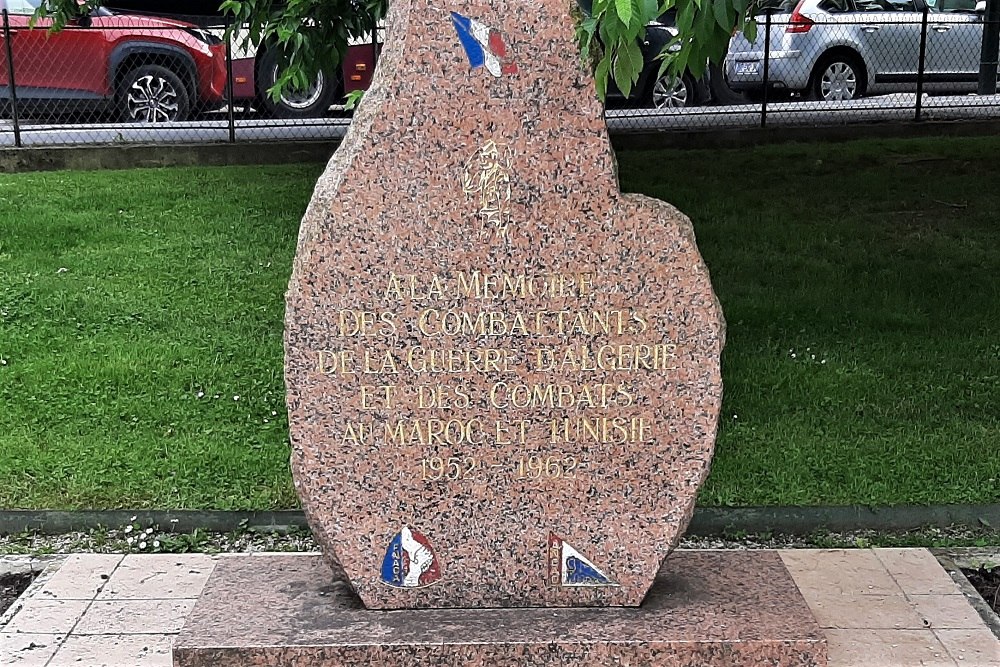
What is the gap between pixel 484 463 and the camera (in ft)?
12.1

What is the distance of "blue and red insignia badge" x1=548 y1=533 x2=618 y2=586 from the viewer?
375cm

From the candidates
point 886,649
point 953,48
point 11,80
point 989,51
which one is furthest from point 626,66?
point 953,48

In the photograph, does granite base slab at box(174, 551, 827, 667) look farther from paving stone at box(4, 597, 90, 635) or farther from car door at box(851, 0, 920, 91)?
car door at box(851, 0, 920, 91)

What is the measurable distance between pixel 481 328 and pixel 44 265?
16.8 ft

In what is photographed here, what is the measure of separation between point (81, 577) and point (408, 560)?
1.53 metres

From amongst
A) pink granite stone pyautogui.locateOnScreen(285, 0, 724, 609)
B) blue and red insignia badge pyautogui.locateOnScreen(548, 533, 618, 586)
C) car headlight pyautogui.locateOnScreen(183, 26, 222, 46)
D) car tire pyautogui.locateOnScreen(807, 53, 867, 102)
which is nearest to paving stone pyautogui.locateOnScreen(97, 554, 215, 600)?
pink granite stone pyautogui.locateOnScreen(285, 0, 724, 609)

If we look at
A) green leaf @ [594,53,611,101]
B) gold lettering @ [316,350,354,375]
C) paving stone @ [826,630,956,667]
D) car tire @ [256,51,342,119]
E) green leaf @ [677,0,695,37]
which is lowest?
paving stone @ [826,630,956,667]

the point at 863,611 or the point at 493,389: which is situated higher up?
the point at 493,389

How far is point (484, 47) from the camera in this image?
3443 mm

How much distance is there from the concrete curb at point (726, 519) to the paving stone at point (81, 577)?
1.29ft

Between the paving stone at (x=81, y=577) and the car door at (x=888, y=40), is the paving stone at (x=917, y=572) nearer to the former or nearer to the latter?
the paving stone at (x=81, y=577)

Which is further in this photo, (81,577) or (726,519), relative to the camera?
(726,519)

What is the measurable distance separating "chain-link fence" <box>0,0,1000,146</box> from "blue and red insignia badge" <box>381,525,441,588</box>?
6.96 m

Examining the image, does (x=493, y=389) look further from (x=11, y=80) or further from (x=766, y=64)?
(x=766, y=64)
